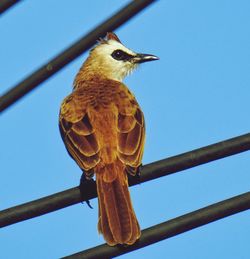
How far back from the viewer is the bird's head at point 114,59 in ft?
27.5

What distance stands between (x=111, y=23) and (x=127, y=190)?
4.33ft

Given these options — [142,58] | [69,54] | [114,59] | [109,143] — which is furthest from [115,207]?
[114,59]

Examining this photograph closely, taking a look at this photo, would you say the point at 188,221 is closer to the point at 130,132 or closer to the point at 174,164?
the point at 174,164

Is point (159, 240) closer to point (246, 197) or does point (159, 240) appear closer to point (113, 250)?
point (113, 250)

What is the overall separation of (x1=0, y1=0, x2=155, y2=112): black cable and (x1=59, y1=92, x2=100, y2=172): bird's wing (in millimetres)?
1165

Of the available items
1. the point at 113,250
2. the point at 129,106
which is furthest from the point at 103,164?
the point at 113,250

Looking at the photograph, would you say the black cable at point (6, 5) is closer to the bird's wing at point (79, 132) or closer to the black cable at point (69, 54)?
the black cable at point (69, 54)

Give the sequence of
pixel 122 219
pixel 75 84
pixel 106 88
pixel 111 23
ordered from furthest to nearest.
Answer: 1. pixel 75 84
2. pixel 106 88
3. pixel 122 219
4. pixel 111 23

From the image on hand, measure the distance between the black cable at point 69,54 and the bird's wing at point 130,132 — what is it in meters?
1.20

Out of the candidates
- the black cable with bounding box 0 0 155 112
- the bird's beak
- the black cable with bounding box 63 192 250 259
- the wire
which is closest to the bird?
the wire

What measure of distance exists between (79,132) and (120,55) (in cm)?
293

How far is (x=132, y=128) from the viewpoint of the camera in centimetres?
587

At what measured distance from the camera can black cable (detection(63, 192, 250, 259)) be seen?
373 centimetres

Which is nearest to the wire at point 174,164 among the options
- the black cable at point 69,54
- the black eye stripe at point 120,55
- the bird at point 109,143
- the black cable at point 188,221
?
the black cable at point 188,221
